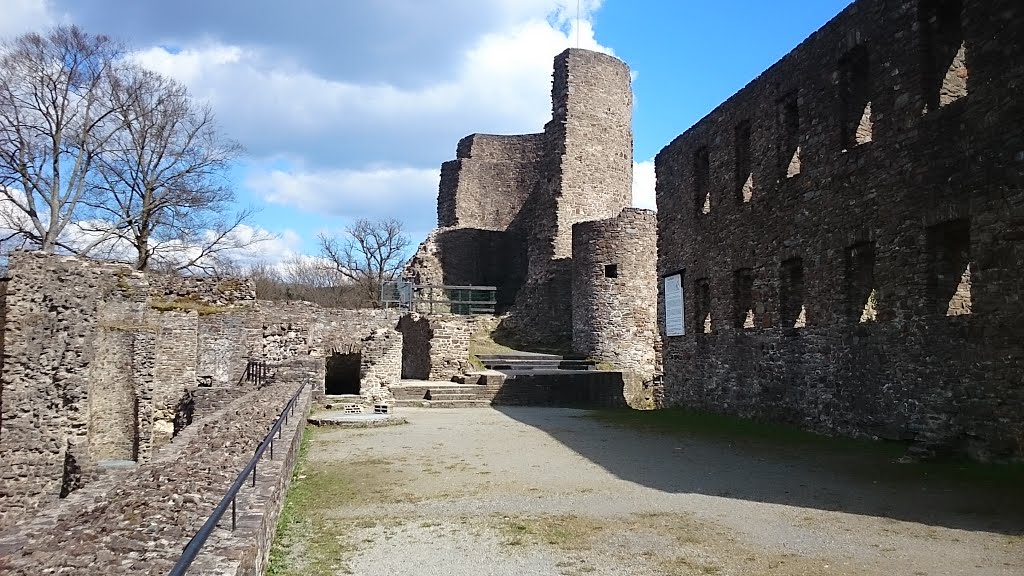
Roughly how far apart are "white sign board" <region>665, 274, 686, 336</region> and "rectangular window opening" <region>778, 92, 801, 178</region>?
204 inches

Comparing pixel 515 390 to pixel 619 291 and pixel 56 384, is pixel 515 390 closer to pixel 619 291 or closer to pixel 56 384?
pixel 619 291

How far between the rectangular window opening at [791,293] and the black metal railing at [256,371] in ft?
45.8

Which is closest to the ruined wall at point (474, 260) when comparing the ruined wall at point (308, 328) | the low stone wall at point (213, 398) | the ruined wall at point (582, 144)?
the ruined wall at point (582, 144)

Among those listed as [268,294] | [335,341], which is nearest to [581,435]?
[335,341]

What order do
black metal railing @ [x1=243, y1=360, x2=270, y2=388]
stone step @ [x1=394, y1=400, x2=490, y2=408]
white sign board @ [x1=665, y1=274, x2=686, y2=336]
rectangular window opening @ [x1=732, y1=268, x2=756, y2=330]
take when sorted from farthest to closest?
black metal railing @ [x1=243, y1=360, x2=270, y2=388] < stone step @ [x1=394, y1=400, x2=490, y2=408] < white sign board @ [x1=665, y1=274, x2=686, y2=336] < rectangular window opening @ [x1=732, y1=268, x2=756, y2=330]

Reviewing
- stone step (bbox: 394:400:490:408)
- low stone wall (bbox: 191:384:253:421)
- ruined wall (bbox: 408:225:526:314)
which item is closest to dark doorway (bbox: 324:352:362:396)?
stone step (bbox: 394:400:490:408)

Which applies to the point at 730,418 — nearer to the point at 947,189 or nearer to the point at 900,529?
the point at 947,189

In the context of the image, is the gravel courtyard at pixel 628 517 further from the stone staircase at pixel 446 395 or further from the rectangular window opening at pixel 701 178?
the stone staircase at pixel 446 395

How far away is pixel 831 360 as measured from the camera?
12.8 metres

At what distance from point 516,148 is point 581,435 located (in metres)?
29.0

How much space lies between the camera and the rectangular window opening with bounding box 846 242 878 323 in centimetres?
1235

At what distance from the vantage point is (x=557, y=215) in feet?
110

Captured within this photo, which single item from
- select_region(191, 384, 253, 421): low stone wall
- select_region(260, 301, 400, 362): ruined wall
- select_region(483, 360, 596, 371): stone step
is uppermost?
select_region(260, 301, 400, 362): ruined wall

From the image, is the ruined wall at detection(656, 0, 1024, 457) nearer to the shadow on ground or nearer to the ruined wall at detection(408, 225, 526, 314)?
the shadow on ground
